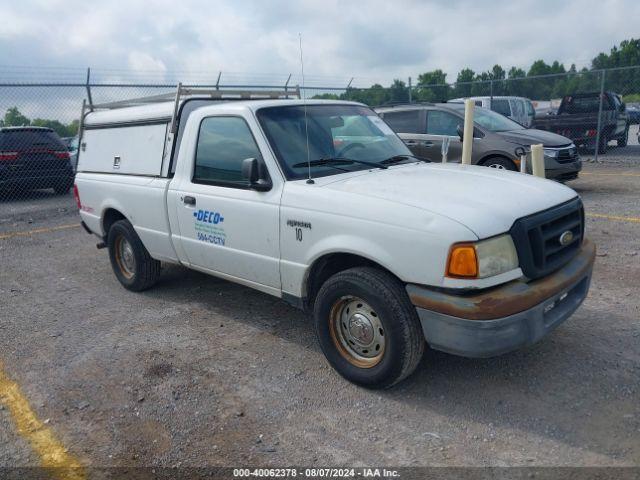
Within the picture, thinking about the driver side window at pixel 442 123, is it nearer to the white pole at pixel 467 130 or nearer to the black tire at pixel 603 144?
the white pole at pixel 467 130

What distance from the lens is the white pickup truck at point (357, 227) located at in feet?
10.1

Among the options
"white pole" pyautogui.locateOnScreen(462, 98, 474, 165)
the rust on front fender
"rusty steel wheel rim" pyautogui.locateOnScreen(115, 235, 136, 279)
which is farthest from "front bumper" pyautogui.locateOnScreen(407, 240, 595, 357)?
"rusty steel wheel rim" pyautogui.locateOnScreen(115, 235, 136, 279)

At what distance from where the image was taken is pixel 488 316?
3.00 metres

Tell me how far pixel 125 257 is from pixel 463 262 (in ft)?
13.4

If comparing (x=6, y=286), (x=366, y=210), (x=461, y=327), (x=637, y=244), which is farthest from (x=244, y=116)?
(x=637, y=244)

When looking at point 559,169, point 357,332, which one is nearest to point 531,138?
point 559,169

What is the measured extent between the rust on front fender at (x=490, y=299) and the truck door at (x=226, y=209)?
124 cm

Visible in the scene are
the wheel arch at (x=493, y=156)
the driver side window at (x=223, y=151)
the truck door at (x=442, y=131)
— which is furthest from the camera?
the truck door at (x=442, y=131)

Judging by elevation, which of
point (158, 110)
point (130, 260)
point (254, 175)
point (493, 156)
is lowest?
point (130, 260)

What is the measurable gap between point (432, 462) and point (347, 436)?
0.51 metres

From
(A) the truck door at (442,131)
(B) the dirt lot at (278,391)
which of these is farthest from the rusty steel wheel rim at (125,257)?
(A) the truck door at (442,131)

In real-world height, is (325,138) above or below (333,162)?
above

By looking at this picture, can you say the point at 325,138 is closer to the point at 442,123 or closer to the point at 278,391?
the point at 278,391

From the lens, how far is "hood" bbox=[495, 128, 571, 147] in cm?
934
